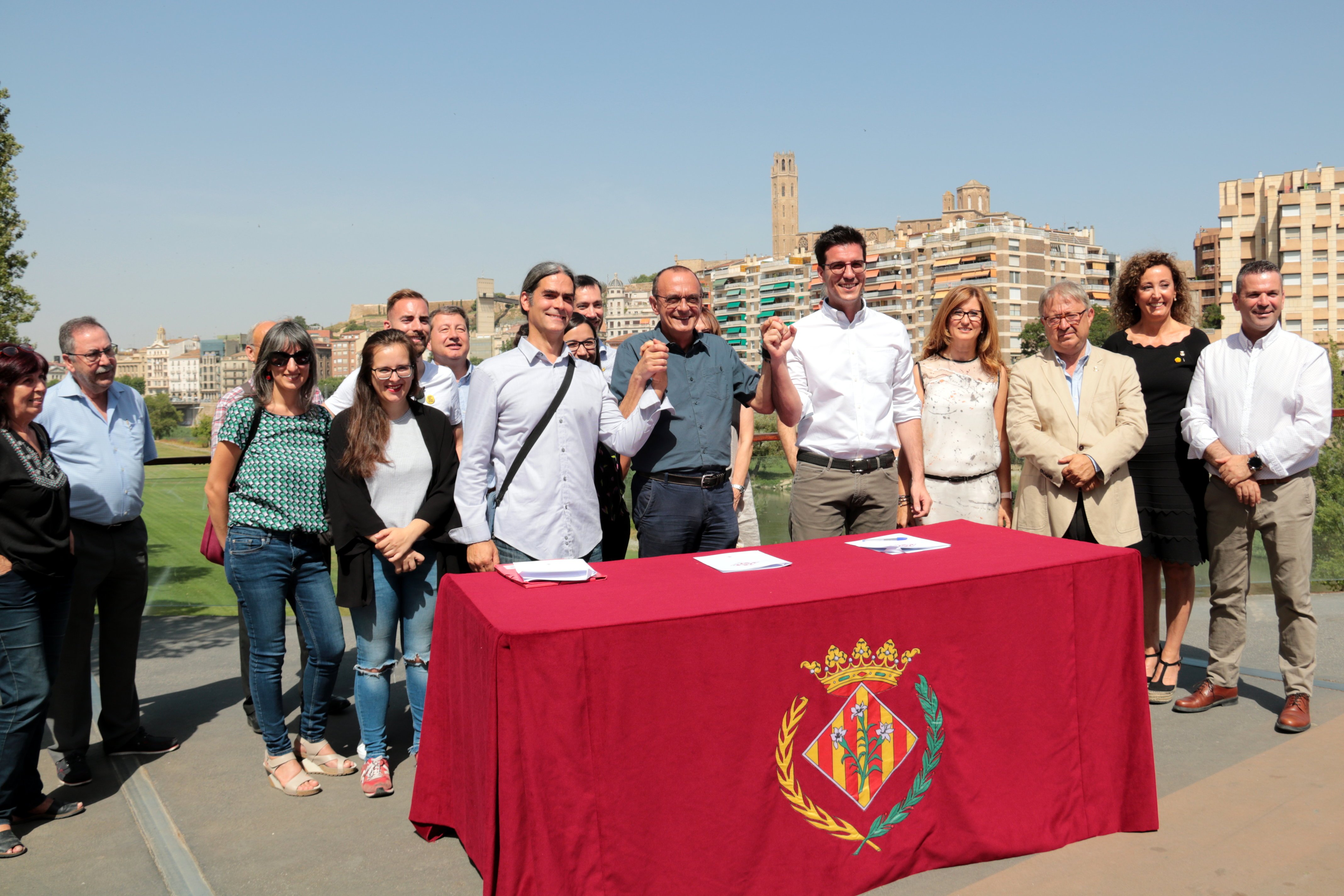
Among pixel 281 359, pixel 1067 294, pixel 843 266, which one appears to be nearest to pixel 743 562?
pixel 843 266

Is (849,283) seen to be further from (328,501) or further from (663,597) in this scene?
(328,501)

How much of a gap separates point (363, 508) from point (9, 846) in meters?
1.39

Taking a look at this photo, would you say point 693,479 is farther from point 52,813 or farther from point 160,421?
point 160,421

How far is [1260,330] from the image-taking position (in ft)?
12.4

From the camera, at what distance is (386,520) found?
3.23m

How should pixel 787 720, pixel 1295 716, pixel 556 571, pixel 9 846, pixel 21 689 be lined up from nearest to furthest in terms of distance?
pixel 787 720 → pixel 556 571 → pixel 9 846 → pixel 21 689 → pixel 1295 716

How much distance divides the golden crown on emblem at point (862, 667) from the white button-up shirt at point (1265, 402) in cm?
210

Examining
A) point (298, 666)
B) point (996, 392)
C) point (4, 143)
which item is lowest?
point (298, 666)

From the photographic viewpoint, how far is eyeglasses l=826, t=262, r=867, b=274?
3605 millimetres

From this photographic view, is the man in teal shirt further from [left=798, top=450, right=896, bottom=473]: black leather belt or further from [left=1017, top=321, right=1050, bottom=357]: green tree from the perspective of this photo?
[left=1017, top=321, right=1050, bottom=357]: green tree

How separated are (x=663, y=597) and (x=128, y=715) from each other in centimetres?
247

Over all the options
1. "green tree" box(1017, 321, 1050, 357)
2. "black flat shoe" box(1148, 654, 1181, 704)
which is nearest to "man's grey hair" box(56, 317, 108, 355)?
"black flat shoe" box(1148, 654, 1181, 704)

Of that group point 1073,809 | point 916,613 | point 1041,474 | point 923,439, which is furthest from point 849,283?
point 1073,809

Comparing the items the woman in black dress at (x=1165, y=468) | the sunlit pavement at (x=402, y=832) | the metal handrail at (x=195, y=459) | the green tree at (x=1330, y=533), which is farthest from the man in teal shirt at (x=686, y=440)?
the green tree at (x=1330, y=533)
